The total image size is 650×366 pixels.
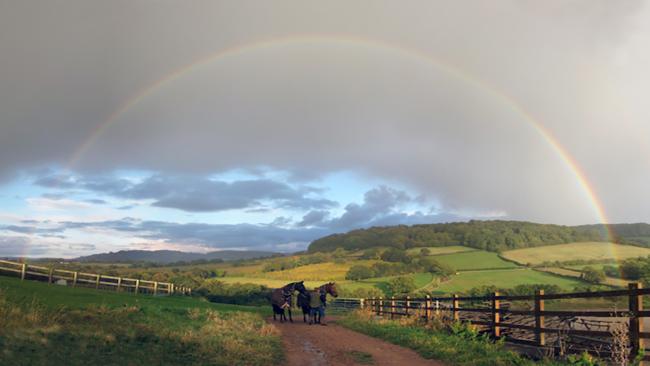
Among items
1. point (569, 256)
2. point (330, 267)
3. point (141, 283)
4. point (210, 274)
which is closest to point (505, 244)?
point (569, 256)

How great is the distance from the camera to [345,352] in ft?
42.4

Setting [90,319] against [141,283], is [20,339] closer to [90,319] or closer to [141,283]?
[90,319]

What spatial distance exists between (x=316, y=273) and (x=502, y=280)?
34.7m

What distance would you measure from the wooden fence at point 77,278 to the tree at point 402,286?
34683mm

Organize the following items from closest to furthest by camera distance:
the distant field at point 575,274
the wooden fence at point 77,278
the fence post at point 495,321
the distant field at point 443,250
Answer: the fence post at point 495,321
the wooden fence at point 77,278
the distant field at point 575,274
the distant field at point 443,250

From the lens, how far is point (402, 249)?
361 ft

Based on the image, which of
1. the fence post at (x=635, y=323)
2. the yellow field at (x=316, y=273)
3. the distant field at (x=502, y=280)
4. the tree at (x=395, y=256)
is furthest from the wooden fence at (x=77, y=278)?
the tree at (x=395, y=256)

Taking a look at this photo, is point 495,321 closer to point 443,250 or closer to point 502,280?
point 502,280

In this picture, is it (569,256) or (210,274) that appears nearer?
(569,256)

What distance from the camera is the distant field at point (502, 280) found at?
66188 mm

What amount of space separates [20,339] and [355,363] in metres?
7.07

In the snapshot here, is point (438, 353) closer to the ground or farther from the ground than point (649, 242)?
closer to the ground

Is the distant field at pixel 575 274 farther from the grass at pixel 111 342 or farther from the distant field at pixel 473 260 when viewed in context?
the grass at pixel 111 342

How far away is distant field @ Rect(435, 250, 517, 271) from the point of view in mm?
82562
